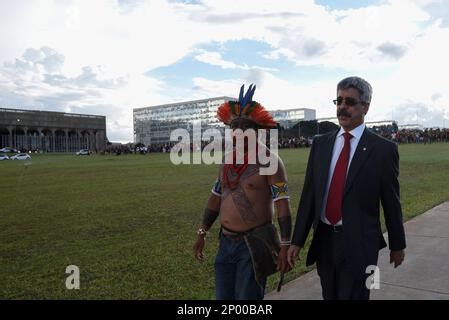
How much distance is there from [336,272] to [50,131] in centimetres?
10830

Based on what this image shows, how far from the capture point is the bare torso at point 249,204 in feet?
10.8

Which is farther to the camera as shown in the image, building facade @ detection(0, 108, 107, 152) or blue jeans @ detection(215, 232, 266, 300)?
building facade @ detection(0, 108, 107, 152)

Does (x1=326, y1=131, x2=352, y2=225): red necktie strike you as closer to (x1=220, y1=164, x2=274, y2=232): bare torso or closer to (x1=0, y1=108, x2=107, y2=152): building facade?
(x1=220, y1=164, x2=274, y2=232): bare torso

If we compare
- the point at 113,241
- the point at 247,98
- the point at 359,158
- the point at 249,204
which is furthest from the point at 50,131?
the point at 359,158

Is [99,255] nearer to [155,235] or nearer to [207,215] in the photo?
[155,235]

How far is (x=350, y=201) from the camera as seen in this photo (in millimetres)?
3002

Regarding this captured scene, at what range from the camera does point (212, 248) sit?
21.9ft

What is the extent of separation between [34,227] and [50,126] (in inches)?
3935

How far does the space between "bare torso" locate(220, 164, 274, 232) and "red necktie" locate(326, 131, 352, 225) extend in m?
0.46

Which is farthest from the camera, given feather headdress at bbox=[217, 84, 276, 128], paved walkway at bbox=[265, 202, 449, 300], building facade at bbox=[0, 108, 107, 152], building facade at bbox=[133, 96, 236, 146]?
building facade at bbox=[133, 96, 236, 146]

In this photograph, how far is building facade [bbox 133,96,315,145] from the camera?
347ft

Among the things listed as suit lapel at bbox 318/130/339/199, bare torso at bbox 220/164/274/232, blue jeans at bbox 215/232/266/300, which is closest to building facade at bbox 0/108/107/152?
bare torso at bbox 220/164/274/232

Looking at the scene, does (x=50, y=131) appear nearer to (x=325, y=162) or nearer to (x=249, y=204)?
(x=249, y=204)

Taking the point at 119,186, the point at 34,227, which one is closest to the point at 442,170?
the point at 119,186
